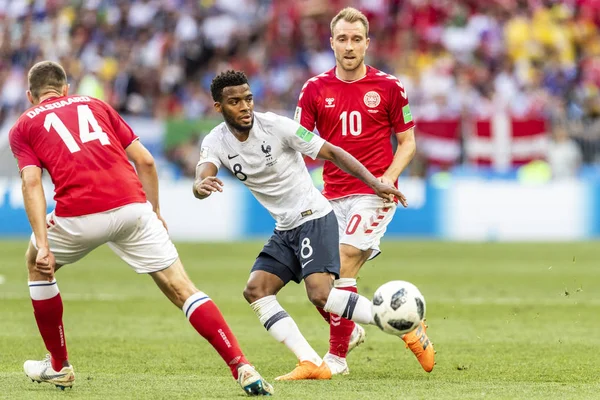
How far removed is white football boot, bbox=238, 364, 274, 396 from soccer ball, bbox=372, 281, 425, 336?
2.79 feet

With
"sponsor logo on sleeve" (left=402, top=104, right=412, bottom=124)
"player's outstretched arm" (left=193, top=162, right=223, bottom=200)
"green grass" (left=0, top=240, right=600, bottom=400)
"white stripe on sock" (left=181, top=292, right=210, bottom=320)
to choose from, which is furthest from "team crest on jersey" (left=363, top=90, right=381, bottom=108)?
"white stripe on sock" (left=181, top=292, right=210, bottom=320)

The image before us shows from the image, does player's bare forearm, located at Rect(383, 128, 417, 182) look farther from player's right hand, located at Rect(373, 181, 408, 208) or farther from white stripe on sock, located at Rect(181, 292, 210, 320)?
white stripe on sock, located at Rect(181, 292, 210, 320)

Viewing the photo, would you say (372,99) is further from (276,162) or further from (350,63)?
(276,162)

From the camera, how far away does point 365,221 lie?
331 inches

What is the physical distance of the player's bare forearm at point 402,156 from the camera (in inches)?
323

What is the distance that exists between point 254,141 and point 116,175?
1041 mm

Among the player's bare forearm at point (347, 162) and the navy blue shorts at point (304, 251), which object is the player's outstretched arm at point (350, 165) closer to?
the player's bare forearm at point (347, 162)

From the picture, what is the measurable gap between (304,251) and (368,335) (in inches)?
117

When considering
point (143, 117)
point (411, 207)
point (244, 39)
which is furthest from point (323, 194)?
point (244, 39)

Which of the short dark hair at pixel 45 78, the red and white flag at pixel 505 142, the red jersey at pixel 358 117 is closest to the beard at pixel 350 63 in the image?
the red jersey at pixel 358 117

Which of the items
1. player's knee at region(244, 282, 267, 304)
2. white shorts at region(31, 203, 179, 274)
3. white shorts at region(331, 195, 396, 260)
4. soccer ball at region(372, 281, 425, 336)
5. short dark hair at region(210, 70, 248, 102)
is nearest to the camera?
white shorts at region(31, 203, 179, 274)

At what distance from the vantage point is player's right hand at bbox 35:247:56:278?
6707 mm

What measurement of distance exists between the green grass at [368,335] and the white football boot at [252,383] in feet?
0.38

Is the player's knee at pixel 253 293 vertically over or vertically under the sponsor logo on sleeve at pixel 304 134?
under
